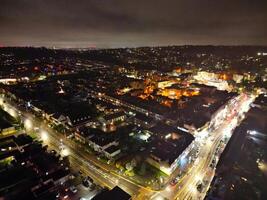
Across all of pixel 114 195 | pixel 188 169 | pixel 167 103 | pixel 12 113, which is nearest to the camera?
pixel 114 195

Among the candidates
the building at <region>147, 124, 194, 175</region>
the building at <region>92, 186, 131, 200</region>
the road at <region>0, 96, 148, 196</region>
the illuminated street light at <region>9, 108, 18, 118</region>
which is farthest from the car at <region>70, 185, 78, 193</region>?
the illuminated street light at <region>9, 108, 18, 118</region>

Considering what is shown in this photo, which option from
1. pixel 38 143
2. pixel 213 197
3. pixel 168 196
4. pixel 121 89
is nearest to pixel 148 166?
pixel 168 196

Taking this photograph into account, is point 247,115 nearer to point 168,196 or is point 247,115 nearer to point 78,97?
point 168,196

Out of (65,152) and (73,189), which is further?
(65,152)

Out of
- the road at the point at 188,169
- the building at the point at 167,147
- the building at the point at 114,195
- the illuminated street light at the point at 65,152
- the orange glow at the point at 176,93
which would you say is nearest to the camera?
the building at the point at 114,195

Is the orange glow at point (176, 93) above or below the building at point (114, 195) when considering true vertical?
above

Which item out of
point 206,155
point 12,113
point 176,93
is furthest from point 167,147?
point 12,113

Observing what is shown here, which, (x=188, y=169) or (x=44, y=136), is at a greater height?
(x=44, y=136)

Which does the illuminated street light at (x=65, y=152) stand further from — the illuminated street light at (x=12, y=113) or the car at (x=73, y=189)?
the illuminated street light at (x=12, y=113)

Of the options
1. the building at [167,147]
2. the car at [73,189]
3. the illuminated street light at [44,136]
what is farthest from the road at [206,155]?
the illuminated street light at [44,136]

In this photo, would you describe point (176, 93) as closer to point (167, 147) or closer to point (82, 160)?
point (167, 147)

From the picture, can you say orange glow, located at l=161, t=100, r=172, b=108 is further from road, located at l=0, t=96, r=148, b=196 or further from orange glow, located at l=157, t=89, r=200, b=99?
road, located at l=0, t=96, r=148, b=196
